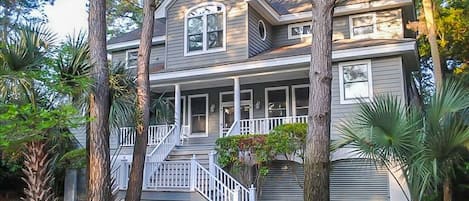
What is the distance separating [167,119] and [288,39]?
5.33 metres

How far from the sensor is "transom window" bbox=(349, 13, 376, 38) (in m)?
14.2

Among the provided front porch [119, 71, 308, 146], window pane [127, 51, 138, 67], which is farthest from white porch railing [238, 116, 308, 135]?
window pane [127, 51, 138, 67]

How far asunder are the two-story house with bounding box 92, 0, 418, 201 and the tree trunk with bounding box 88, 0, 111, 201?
3.14 m

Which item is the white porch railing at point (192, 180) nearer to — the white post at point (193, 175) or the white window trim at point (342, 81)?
the white post at point (193, 175)

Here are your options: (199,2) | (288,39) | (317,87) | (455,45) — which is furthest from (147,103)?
(455,45)

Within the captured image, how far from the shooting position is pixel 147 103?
941cm

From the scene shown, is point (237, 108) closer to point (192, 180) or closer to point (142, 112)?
point (192, 180)

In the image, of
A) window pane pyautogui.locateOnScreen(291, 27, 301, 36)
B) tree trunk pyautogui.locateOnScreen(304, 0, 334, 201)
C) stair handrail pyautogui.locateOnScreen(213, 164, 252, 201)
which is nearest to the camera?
tree trunk pyautogui.locateOnScreen(304, 0, 334, 201)

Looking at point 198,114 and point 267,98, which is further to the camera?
point 198,114

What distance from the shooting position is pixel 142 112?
930cm

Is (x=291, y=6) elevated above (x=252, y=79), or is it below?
above

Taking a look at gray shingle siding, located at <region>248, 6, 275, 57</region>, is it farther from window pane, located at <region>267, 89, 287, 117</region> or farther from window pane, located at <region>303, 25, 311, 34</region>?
window pane, located at <region>267, 89, 287, 117</region>

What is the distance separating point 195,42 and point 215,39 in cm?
77

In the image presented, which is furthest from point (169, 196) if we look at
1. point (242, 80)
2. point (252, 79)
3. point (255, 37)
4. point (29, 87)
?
point (255, 37)
